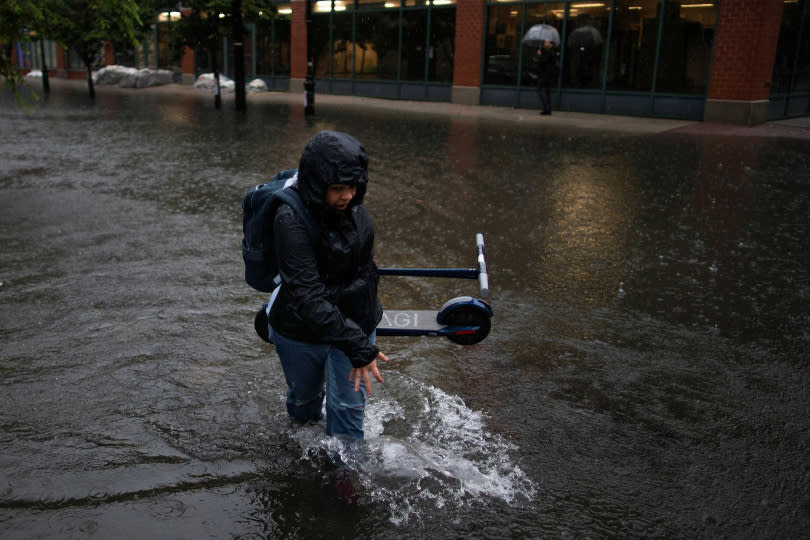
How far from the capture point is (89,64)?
26828mm

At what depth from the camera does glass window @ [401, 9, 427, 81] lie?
26016 mm

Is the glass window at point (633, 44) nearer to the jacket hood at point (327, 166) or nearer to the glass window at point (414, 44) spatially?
the glass window at point (414, 44)

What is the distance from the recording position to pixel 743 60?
18.1 meters

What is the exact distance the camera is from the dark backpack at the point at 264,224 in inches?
110

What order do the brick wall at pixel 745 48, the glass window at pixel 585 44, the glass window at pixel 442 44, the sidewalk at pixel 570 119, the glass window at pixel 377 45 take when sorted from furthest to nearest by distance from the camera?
the glass window at pixel 377 45 < the glass window at pixel 442 44 < the glass window at pixel 585 44 < the brick wall at pixel 745 48 < the sidewalk at pixel 570 119

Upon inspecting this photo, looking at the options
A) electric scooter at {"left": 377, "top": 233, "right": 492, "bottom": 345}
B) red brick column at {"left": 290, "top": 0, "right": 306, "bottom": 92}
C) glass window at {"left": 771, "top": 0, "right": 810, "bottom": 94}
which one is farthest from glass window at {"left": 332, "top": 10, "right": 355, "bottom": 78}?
electric scooter at {"left": 377, "top": 233, "right": 492, "bottom": 345}

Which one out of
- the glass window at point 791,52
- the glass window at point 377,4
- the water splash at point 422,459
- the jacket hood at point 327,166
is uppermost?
the glass window at point 377,4

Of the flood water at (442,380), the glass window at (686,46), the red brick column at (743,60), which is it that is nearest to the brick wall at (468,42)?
the glass window at (686,46)

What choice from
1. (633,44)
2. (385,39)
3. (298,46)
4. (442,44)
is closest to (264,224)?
(633,44)

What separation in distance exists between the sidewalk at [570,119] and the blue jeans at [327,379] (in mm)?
15776

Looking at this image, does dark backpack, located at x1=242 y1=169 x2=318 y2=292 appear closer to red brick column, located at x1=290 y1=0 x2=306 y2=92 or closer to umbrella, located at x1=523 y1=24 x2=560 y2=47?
umbrella, located at x1=523 y1=24 x2=560 y2=47

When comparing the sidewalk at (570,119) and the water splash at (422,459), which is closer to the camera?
the water splash at (422,459)

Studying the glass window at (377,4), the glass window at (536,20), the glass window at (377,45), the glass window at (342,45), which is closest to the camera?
the glass window at (536,20)

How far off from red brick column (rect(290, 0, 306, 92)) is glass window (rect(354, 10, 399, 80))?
3.34 meters
